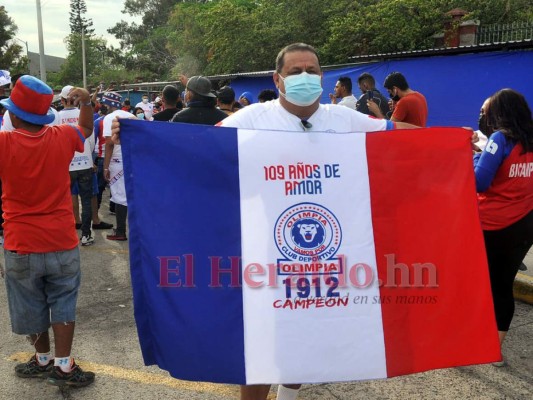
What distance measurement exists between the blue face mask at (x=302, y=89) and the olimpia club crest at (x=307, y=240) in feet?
1.59

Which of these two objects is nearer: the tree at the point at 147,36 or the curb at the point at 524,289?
the curb at the point at 524,289

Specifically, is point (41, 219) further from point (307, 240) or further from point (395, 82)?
point (395, 82)

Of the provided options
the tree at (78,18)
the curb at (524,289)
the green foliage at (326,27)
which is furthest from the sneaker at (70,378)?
the tree at (78,18)

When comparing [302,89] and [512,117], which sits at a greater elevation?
[302,89]

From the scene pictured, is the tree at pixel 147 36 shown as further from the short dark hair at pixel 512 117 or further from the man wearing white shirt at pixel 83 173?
the short dark hair at pixel 512 117

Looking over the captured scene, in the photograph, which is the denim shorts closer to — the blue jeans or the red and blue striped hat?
the red and blue striped hat

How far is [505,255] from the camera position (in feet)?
12.0

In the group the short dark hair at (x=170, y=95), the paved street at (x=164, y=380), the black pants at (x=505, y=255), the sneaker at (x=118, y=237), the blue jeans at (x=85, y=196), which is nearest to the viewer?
the paved street at (x=164, y=380)

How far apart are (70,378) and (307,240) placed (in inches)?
77.4

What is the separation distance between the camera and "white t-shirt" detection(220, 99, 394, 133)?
2.58 metres

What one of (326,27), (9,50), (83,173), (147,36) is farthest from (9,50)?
(83,173)

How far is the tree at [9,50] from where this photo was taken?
160 feet

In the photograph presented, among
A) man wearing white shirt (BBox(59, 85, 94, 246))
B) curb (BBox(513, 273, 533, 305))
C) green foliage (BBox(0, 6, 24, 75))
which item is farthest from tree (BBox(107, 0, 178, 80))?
curb (BBox(513, 273, 533, 305))

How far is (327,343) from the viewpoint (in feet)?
7.98
